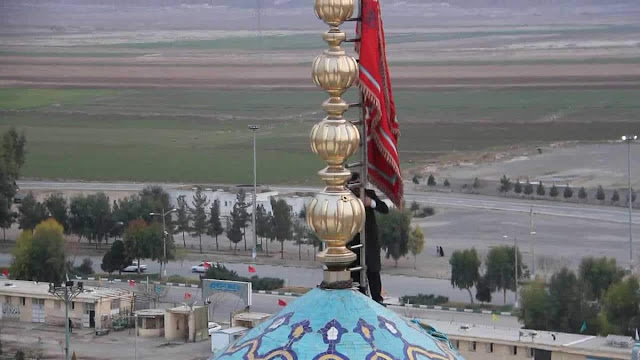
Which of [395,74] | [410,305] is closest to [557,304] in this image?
[410,305]

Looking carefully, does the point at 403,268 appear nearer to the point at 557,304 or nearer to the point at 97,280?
the point at 97,280

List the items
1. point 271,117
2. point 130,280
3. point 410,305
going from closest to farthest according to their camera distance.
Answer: point 410,305 < point 130,280 < point 271,117

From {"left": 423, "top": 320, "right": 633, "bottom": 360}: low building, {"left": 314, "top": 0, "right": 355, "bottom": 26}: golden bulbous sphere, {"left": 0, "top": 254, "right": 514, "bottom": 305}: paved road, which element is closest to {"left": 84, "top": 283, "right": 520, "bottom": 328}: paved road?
{"left": 0, "top": 254, "right": 514, "bottom": 305}: paved road

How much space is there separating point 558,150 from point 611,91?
7384 mm

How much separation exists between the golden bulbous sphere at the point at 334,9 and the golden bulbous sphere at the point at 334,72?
0.09 metres

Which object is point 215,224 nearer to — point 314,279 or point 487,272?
point 314,279

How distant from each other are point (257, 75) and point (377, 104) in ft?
170

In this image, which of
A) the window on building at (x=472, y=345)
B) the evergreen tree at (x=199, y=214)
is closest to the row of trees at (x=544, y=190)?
the evergreen tree at (x=199, y=214)

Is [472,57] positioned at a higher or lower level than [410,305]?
higher

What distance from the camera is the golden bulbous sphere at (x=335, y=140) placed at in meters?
3.46

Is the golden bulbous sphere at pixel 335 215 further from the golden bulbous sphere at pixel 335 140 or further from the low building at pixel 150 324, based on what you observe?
the low building at pixel 150 324

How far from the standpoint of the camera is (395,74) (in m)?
55.9

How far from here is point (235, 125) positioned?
49.8 metres

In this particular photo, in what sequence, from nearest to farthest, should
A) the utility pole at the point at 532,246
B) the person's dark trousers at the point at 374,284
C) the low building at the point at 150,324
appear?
the person's dark trousers at the point at 374,284 → the low building at the point at 150,324 → the utility pole at the point at 532,246
